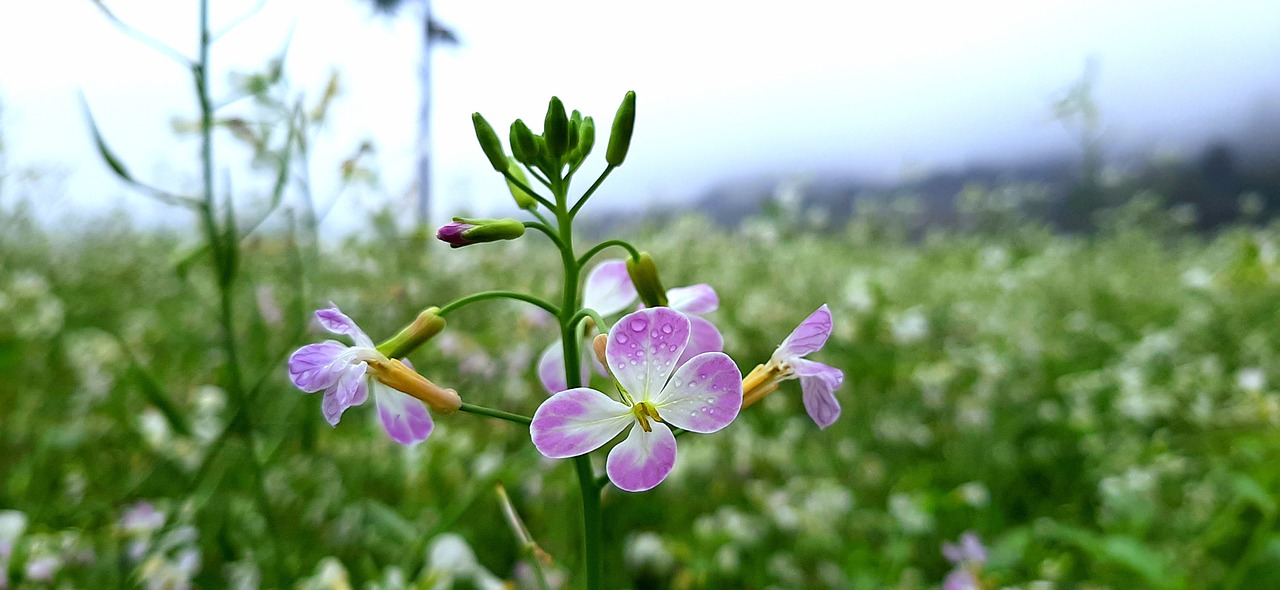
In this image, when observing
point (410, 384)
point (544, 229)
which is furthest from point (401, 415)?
point (544, 229)

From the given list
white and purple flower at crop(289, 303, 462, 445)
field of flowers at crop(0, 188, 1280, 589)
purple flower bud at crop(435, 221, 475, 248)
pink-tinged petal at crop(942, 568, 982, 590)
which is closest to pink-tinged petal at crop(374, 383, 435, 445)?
white and purple flower at crop(289, 303, 462, 445)

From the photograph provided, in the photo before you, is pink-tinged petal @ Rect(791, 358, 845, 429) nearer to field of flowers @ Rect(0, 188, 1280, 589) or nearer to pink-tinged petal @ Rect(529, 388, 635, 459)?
pink-tinged petal @ Rect(529, 388, 635, 459)

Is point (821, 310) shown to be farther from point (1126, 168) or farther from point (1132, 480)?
point (1126, 168)

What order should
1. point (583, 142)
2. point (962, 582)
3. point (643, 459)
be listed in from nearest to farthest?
1. point (643, 459)
2. point (583, 142)
3. point (962, 582)

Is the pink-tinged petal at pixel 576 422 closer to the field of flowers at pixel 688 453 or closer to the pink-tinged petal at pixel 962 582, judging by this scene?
the field of flowers at pixel 688 453

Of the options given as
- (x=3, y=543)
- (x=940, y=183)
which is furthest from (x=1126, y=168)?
(x=3, y=543)

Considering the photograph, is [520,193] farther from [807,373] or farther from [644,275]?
[807,373]

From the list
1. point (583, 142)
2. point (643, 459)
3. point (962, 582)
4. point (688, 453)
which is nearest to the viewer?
point (643, 459)

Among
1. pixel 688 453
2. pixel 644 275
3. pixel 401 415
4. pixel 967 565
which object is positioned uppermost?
pixel 644 275
